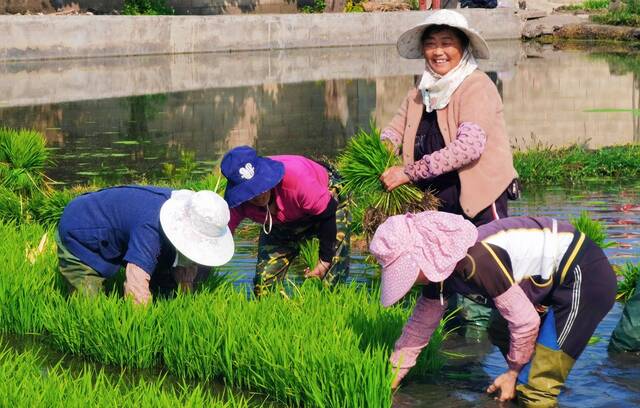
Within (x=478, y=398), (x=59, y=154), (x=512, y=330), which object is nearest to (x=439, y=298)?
(x=512, y=330)

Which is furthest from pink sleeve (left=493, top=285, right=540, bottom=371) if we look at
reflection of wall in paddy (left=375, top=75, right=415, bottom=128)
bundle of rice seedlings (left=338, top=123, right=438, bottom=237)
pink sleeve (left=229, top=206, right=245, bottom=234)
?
reflection of wall in paddy (left=375, top=75, right=415, bottom=128)

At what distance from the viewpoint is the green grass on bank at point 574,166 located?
10453 mm

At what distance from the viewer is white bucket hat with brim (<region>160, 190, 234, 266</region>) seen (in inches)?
209

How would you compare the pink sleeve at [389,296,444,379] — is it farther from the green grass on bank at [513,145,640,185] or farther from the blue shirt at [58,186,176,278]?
the green grass on bank at [513,145,640,185]

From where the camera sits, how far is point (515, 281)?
15.3ft

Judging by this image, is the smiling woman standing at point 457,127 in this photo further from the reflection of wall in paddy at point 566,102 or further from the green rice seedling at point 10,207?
the reflection of wall in paddy at point 566,102

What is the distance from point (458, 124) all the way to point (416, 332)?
4.06 feet

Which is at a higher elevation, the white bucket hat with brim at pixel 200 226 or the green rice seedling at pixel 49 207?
the white bucket hat with brim at pixel 200 226

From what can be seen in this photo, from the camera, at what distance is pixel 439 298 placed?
15.6 ft

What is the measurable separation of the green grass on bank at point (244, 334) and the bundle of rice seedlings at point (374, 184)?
1.47 ft

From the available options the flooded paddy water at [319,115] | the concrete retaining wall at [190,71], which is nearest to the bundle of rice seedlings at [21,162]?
the flooded paddy water at [319,115]

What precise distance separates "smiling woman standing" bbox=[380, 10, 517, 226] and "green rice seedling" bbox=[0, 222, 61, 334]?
1932mm

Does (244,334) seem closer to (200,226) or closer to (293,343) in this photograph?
(293,343)

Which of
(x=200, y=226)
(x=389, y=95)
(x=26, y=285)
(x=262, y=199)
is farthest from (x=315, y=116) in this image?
(x=200, y=226)
